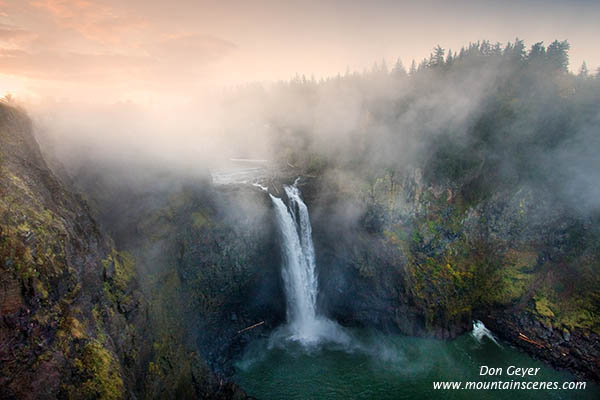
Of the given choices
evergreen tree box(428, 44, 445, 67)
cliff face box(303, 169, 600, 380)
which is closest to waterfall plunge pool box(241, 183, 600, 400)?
cliff face box(303, 169, 600, 380)

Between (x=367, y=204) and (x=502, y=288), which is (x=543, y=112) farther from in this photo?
(x=367, y=204)

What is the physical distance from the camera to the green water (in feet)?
64.0

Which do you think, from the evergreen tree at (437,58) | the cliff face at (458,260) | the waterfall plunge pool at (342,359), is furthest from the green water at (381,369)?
the evergreen tree at (437,58)

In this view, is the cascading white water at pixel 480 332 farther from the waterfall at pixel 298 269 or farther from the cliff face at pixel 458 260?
the waterfall at pixel 298 269

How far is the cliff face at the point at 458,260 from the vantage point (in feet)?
76.0

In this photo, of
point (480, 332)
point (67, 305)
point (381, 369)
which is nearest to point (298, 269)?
point (381, 369)

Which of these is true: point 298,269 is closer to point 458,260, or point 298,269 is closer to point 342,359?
point 342,359

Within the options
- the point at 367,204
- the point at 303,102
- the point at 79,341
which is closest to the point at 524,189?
the point at 367,204

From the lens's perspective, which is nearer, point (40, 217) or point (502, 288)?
point (40, 217)

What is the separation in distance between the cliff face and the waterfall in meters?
1.32

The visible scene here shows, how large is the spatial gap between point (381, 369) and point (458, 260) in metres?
12.5

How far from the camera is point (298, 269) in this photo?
89.2 ft

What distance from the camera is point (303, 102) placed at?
6894cm

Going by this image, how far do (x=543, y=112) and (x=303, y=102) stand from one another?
4906 centimetres
